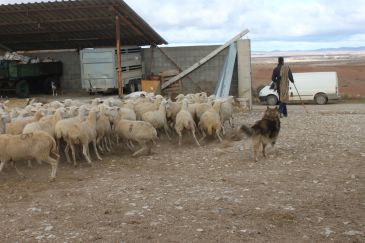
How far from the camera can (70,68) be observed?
24.0 meters

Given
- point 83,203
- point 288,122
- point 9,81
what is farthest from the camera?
point 9,81

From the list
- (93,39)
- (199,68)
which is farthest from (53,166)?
(93,39)

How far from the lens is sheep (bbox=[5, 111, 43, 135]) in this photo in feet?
32.6

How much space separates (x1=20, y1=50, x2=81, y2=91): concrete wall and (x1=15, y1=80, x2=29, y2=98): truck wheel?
2.69 meters

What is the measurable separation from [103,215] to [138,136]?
12.6 feet

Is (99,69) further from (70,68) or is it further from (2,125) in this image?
(2,125)

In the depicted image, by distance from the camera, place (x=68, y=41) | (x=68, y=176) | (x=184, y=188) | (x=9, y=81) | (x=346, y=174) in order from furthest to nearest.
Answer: (x=68, y=41), (x=9, y=81), (x=68, y=176), (x=346, y=174), (x=184, y=188)

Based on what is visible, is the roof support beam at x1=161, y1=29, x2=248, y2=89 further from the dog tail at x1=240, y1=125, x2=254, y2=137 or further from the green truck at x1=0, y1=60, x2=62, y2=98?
the dog tail at x1=240, y1=125, x2=254, y2=137

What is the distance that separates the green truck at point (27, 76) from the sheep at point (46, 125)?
11.1 meters

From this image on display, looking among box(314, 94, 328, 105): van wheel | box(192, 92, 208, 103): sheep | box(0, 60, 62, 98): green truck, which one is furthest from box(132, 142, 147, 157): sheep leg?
box(314, 94, 328, 105): van wheel

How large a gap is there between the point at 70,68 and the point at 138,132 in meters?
14.7

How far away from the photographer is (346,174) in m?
8.23

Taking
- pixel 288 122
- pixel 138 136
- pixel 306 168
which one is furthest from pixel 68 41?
pixel 306 168

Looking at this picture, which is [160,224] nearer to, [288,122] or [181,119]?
[181,119]
